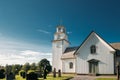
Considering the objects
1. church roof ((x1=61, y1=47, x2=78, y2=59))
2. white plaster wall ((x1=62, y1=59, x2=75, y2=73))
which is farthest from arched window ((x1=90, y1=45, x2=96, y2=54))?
white plaster wall ((x1=62, y1=59, x2=75, y2=73))

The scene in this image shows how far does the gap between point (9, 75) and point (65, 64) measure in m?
17.6

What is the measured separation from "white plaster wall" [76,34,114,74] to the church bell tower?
11636 millimetres

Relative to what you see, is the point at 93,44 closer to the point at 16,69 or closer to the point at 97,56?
the point at 97,56

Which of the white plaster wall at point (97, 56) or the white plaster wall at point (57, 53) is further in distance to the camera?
the white plaster wall at point (57, 53)

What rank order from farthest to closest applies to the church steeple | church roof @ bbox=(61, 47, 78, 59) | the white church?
the church steeple → church roof @ bbox=(61, 47, 78, 59) → the white church

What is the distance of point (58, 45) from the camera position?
4894 cm

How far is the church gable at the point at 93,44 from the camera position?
3416 cm

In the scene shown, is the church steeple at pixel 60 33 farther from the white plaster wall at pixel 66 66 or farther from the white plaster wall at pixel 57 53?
the white plaster wall at pixel 66 66

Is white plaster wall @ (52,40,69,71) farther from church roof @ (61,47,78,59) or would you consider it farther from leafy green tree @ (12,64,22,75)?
leafy green tree @ (12,64,22,75)

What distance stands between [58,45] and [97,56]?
16.6 meters

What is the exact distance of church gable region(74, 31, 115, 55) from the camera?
34156 millimetres

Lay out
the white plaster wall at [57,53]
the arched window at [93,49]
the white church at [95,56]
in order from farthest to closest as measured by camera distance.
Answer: the white plaster wall at [57,53]
the arched window at [93,49]
the white church at [95,56]

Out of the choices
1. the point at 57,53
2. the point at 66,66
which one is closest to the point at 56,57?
the point at 57,53

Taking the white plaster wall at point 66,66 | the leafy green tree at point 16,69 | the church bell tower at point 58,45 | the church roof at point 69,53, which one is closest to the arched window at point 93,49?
the church roof at point 69,53
